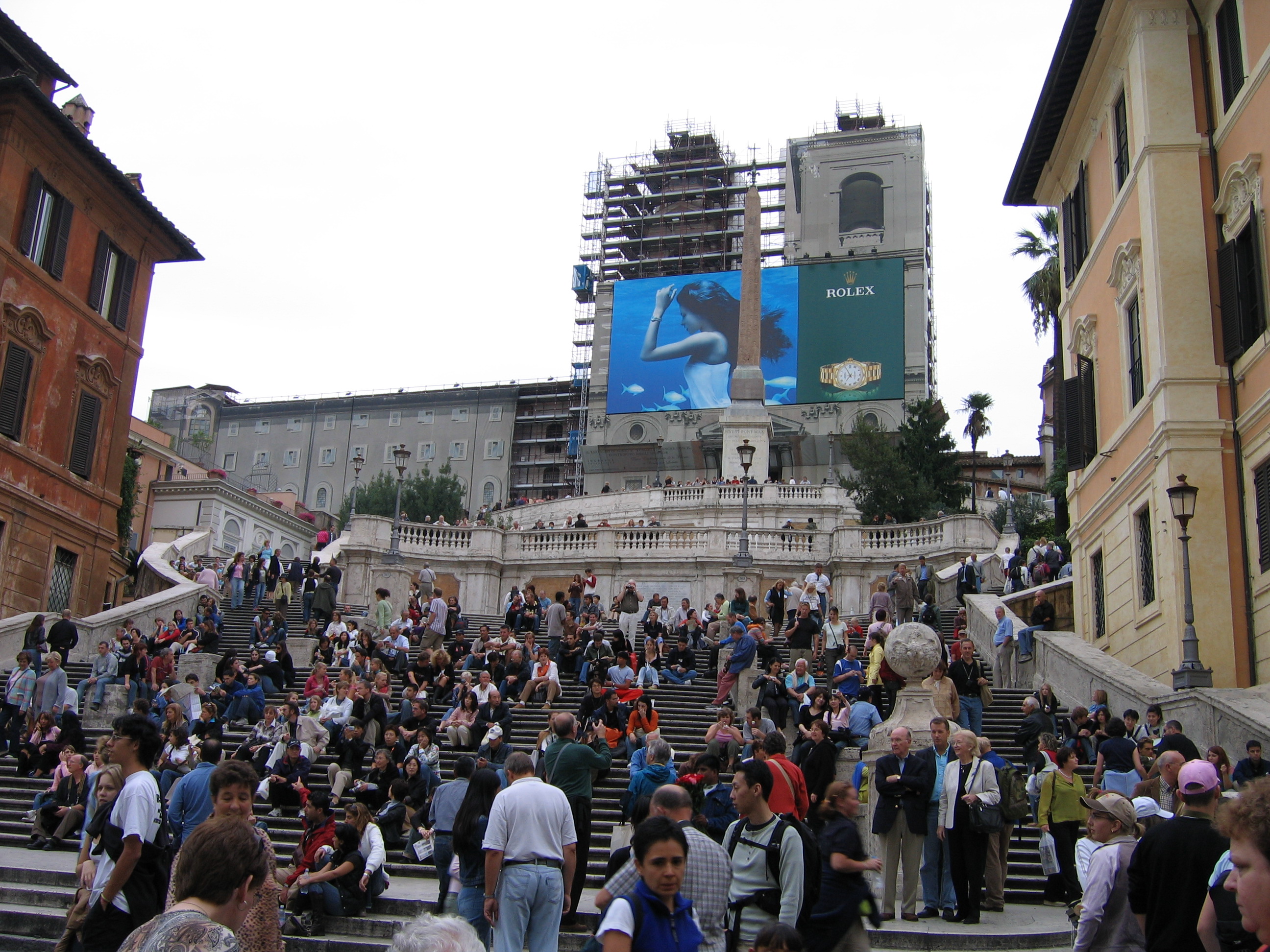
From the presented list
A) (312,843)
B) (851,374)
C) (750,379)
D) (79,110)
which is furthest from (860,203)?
(312,843)

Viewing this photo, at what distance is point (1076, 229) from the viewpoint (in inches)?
902

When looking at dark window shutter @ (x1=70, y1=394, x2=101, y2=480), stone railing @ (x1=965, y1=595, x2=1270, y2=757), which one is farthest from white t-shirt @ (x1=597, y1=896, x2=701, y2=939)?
dark window shutter @ (x1=70, y1=394, x2=101, y2=480)

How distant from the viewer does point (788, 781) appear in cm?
835

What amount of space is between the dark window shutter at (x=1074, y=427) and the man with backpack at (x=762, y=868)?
1698cm

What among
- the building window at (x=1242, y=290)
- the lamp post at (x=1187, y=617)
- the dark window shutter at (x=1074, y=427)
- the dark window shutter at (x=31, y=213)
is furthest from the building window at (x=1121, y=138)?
the dark window shutter at (x=31, y=213)

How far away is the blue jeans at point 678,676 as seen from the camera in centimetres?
2027

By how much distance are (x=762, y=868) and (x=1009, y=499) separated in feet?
149

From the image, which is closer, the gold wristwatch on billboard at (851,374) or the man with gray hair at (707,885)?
the man with gray hair at (707,885)

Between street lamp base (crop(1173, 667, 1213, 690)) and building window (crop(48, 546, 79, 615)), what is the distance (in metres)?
21.5

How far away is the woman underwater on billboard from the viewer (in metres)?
70.9

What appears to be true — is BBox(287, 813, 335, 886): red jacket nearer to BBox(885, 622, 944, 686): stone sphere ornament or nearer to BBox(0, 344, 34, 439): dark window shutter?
BBox(885, 622, 944, 686): stone sphere ornament

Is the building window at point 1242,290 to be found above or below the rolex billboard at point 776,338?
below

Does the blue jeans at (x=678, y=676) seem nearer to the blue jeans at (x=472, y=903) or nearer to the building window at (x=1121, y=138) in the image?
the building window at (x=1121, y=138)

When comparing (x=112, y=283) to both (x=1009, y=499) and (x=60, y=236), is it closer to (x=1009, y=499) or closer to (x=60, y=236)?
(x=60, y=236)
